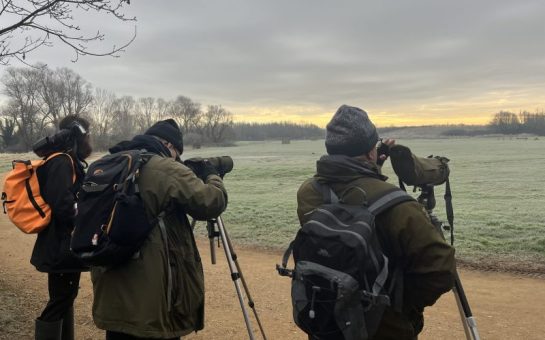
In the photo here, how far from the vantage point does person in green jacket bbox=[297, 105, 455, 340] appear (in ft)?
7.94

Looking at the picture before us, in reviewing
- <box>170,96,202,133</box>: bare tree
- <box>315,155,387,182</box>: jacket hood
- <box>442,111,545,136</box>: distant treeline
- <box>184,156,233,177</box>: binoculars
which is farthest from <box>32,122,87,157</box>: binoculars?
<box>442,111,545,136</box>: distant treeline

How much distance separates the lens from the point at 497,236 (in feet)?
33.7

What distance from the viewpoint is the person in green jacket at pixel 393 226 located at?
7.94 feet

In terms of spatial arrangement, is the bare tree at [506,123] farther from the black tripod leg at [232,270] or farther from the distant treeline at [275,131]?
the black tripod leg at [232,270]

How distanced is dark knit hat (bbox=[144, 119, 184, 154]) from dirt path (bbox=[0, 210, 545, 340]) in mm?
2832

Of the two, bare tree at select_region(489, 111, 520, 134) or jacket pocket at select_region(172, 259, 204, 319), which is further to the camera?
bare tree at select_region(489, 111, 520, 134)

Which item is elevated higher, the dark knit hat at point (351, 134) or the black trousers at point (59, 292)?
the dark knit hat at point (351, 134)

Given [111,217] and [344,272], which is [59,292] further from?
[344,272]

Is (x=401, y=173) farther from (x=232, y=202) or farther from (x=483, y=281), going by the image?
(x=232, y=202)

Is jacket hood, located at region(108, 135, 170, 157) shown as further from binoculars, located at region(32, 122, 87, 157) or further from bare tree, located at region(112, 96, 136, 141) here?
bare tree, located at region(112, 96, 136, 141)

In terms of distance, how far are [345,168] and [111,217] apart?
1.45 meters

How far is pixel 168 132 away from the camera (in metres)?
3.40

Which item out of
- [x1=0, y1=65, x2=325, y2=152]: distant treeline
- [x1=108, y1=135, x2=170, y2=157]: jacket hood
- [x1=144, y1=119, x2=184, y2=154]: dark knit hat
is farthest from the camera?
[x1=0, y1=65, x2=325, y2=152]: distant treeline

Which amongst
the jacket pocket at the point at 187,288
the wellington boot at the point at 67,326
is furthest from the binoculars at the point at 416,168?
the wellington boot at the point at 67,326
